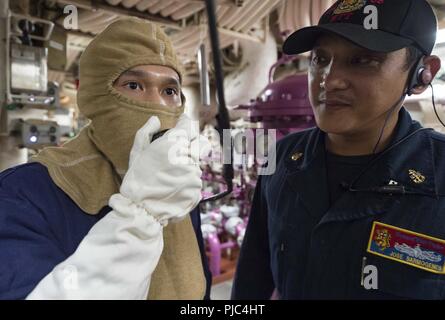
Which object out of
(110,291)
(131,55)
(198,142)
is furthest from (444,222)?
(131,55)

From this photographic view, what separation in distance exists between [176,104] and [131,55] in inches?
6.2

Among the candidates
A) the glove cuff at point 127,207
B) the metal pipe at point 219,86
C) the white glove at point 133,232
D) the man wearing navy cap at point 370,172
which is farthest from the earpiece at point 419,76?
the glove cuff at point 127,207

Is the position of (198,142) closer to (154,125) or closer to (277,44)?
(154,125)

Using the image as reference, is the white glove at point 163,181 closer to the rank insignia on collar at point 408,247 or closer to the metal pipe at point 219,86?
the metal pipe at point 219,86

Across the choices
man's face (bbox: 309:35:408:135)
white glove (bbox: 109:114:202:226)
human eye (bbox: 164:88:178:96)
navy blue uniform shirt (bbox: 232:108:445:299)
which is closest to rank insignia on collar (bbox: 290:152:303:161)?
navy blue uniform shirt (bbox: 232:108:445:299)

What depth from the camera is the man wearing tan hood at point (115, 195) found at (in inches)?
17.8

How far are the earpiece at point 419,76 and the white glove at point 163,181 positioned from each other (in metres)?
0.63

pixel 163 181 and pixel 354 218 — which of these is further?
pixel 354 218

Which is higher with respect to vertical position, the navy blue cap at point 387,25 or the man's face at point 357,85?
the navy blue cap at point 387,25

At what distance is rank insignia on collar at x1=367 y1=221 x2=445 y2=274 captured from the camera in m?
0.71

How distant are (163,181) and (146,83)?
0.34 m

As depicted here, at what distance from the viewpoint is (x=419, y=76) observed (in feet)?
2.59

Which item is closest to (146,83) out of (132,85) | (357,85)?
(132,85)

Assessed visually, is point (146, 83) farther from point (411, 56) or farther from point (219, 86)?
point (411, 56)
